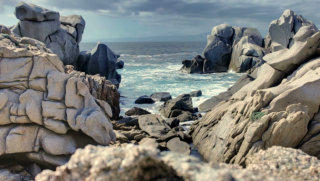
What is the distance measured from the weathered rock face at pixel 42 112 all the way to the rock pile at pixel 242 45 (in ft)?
109

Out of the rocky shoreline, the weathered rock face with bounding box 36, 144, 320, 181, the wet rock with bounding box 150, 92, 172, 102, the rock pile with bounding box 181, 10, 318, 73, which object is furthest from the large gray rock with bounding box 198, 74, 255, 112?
the rock pile with bounding box 181, 10, 318, 73

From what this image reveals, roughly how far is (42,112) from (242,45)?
3795cm

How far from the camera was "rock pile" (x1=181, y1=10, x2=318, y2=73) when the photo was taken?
3928 centimetres

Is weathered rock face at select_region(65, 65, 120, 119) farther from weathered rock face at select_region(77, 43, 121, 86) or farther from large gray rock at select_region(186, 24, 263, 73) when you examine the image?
large gray rock at select_region(186, 24, 263, 73)

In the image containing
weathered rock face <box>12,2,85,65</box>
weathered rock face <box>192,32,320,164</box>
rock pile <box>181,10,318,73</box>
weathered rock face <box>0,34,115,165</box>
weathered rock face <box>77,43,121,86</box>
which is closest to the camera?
weathered rock face <box>0,34,115,165</box>

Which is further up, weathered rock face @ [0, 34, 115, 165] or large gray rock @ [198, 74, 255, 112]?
weathered rock face @ [0, 34, 115, 165]

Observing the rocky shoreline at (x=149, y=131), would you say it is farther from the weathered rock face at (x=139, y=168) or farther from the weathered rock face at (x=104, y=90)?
the weathered rock face at (x=104, y=90)

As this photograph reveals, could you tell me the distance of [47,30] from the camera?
94.2 feet

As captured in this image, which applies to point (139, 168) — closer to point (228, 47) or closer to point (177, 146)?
point (177, 146)

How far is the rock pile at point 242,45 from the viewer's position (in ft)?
129

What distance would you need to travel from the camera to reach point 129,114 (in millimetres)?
18719

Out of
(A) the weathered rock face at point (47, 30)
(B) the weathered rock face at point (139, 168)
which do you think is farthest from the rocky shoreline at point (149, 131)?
(A) the weathered rock face at point (47, 30)

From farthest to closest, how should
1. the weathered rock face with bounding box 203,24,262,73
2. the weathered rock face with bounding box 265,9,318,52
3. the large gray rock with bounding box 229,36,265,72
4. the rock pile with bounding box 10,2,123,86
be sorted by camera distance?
the weathered rock face with bounding box 203,24,262,73 < the large gray rock with bounding box 229,36,265,72 < the weathered rock face with bounding box 265,9,318,52 < the rock pile with bounding box 10,2,123,86

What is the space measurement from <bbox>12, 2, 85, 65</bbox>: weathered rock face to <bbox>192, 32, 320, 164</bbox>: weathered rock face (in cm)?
2291
